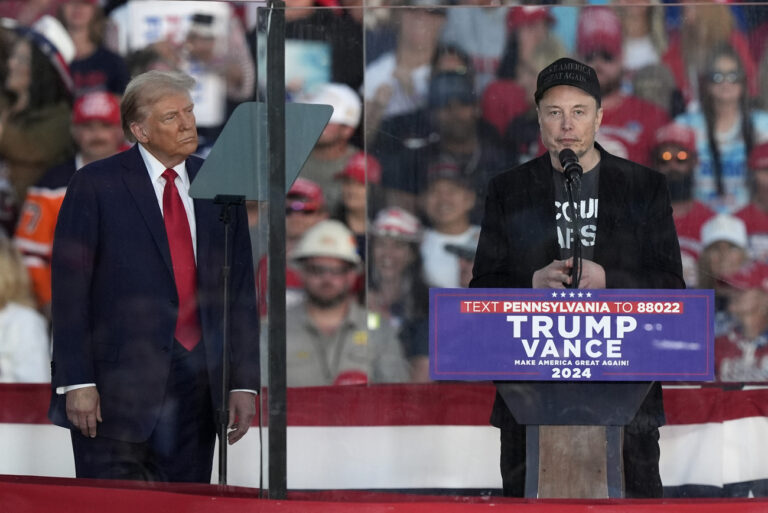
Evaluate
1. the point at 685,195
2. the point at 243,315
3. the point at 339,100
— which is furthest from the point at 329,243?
the point at 685,195

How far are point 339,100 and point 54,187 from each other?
1.05 m

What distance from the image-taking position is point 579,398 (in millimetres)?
4250

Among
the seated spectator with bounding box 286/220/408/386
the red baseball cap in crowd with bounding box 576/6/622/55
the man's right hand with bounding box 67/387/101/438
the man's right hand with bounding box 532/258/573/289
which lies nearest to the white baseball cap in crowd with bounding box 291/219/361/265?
the seated spectator with bounding box 286/220/408/386

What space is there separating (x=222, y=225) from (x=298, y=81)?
0.57 m

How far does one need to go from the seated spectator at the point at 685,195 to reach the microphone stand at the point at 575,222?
0.33 metres

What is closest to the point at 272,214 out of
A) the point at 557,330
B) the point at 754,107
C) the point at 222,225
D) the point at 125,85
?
the point at 222,225

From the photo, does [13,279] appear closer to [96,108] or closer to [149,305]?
[149,305]

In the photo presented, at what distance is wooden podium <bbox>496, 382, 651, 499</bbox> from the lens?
4.25 meters

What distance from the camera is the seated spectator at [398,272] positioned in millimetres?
4430

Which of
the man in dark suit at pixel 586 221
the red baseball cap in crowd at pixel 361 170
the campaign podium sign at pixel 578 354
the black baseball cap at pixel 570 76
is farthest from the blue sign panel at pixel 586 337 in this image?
the black baseball cap at pixel 570 76

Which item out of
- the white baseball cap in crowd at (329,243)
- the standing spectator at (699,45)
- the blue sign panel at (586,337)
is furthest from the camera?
the white baseball cap in crowd at (329,243)

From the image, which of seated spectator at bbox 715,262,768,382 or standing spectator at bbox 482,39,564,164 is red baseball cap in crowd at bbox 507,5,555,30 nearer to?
standing spectator at bbox 482,39,564,164

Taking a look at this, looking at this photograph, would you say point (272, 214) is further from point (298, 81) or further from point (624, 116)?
point (624, 116)

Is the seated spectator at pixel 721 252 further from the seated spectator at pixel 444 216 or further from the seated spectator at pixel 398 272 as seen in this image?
the seated spectator at pixel 398 272
